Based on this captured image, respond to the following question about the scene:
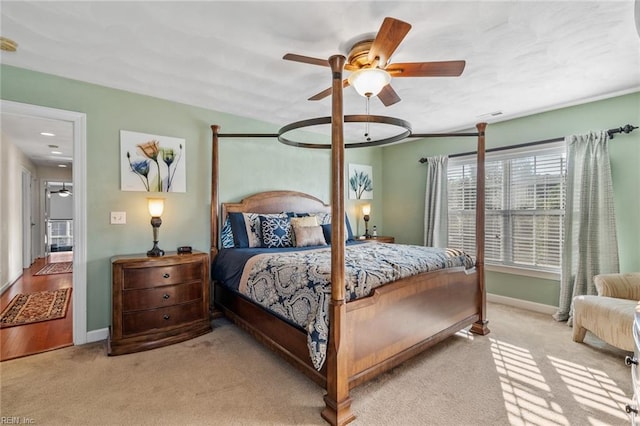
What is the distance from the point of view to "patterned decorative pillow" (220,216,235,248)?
3672mm

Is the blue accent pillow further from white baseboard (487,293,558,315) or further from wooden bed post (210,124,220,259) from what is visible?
white baseboard (487,293,558,315)

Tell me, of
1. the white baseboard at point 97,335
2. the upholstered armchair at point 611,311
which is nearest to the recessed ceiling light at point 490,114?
the upholstered armchair at point 611,311

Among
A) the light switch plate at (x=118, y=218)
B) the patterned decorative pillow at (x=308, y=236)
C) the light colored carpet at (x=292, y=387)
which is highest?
the light switch plate at (x=118, y=218)

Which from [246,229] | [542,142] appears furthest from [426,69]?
[542,142]

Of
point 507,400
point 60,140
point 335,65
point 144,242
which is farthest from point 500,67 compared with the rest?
point 60,140

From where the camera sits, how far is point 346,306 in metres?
1.92

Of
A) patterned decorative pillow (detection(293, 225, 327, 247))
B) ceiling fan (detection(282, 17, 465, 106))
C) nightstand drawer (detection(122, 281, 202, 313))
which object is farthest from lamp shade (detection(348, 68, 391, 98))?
nightstand drawer (detection(122, 281, 202, 313))

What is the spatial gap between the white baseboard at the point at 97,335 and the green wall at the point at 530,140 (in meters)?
4.46

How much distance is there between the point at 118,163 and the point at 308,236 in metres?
2.21

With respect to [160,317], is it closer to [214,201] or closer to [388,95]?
[214,201]

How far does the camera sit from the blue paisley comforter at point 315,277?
193 cm

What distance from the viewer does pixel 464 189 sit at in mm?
4691

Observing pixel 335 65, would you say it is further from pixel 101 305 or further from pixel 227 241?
pixel 101 305

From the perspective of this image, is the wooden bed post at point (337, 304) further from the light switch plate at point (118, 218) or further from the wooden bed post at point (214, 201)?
the light switch plate at point (118, 218)
